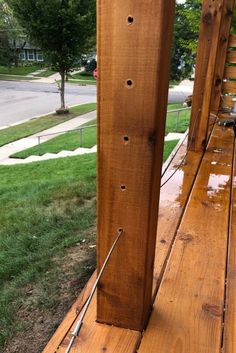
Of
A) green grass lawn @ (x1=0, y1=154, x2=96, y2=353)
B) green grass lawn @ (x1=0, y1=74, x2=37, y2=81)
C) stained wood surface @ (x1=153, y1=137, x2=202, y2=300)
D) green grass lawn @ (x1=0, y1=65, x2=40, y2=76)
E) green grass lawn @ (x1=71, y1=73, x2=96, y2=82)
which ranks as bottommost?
green grass lawn @ (x1=71, y1=73, x2=96, y2=82)

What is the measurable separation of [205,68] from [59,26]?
1364cm

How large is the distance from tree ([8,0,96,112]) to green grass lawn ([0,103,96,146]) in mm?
2041

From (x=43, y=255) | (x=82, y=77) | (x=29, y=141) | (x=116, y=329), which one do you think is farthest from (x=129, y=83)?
(x=82, y=77)

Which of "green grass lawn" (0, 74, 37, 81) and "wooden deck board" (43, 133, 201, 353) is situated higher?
"wooden deck board" (43, 133, 201, 353)

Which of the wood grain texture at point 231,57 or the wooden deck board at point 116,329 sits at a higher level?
the wood grain texture at point 231,57

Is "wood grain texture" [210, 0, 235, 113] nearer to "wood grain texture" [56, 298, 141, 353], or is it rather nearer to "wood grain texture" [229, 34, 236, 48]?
Answer: "wood grain texture" [229, 34, 236, 48]

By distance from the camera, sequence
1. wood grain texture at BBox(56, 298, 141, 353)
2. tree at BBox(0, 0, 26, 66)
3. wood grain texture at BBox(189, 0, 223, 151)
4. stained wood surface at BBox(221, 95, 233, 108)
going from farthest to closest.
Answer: tree at BBox(0, 0, 26, 66), stained wood surface at BBox(221, 95, 233, 108), wood grain texture at BBox(189, 0, 223, 151), wood grain texture at BBox(56, 298, 141, 353)

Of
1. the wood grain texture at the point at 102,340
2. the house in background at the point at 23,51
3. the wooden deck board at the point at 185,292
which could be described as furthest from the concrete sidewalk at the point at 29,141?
the house in background at the point at 23,51

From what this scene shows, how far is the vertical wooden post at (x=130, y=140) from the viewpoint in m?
1.04

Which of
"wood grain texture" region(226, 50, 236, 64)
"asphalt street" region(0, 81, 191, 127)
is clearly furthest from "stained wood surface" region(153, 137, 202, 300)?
"asphalt street" region(0, 81, 191, 127)

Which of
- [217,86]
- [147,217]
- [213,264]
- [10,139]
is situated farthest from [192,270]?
[10,139]

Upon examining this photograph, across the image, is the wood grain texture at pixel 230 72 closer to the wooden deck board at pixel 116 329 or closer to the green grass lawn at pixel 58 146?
the wooden deck board at pixel 116 329

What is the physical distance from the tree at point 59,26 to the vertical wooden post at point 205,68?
13134 millimetres

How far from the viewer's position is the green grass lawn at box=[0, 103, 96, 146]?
12.4 metres
